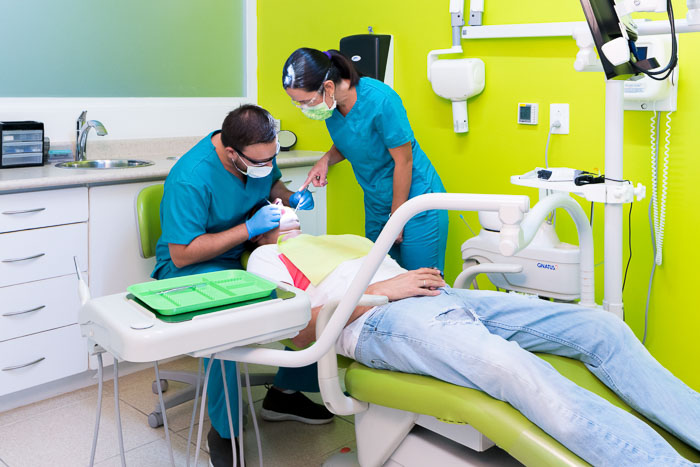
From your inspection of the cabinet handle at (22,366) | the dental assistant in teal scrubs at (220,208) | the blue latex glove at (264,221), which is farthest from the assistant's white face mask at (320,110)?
the cabinet handle at (22,366)

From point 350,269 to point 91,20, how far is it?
1.95 meters

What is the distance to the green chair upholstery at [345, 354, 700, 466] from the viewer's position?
1.39 m

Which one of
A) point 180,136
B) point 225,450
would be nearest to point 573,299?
point 225,450

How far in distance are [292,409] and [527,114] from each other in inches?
54.9

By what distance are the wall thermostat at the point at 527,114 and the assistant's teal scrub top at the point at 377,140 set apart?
1.36ft

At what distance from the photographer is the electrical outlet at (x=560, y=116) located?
104 inches

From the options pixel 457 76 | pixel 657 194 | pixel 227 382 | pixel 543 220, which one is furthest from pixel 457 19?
pixel 227 382

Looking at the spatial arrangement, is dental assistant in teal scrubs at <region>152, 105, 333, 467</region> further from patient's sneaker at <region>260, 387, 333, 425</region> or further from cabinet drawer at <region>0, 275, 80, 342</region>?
cabinet drawer at <region>0, 275, 80, 342</region>

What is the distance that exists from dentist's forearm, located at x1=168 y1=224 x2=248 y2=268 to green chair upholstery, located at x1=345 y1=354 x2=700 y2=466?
64 centimetres

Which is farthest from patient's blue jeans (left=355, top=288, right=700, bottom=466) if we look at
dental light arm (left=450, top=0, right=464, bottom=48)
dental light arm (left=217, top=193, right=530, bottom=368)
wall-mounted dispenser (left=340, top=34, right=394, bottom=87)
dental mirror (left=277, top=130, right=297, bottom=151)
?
dental mirror (left=277, top=130, right=297, bottom=151)

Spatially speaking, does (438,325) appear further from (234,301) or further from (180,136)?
(180,136)

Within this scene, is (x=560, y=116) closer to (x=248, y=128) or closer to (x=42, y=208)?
(x=248, y=128)

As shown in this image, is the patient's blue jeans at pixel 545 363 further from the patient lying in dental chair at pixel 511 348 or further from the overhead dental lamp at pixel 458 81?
the overhead dental lamp at pixel 458 81

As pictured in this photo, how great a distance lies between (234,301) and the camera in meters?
1.48
